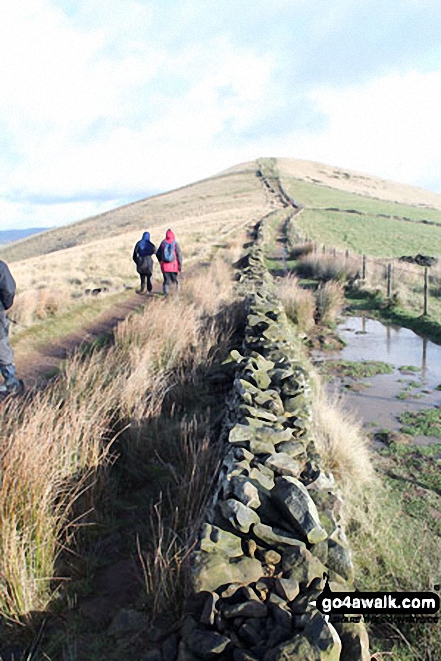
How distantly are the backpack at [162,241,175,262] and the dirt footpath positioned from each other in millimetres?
1464

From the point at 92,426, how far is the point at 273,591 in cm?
243

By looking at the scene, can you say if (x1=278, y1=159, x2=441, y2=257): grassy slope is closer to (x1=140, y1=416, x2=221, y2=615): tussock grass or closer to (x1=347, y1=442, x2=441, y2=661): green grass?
(x1=347, y1=442, x2=441, y2=661): green grass

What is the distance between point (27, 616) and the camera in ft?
8.55

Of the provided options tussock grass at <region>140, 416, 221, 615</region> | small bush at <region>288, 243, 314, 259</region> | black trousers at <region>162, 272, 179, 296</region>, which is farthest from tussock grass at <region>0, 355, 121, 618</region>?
small bush at <region>288, 243, 314, 259</region>

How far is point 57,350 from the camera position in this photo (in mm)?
9328

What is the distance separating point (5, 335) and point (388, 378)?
6.74 metres

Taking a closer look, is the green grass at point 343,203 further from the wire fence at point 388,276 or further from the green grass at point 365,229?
the wire fence at point 388,276

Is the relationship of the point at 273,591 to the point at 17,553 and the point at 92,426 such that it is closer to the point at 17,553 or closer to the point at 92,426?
the point at 17,553

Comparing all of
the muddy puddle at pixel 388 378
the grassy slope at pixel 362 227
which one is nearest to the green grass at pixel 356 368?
the muddy puddle at pixel 388 378

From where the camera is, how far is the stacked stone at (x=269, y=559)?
2.04m

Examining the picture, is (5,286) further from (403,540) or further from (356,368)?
(356,368)

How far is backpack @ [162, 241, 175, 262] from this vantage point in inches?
494

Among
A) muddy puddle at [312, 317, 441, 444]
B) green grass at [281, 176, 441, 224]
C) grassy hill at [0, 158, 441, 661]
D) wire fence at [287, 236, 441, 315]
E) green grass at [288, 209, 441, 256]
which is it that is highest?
green grass at [281, 176, 441, 224]

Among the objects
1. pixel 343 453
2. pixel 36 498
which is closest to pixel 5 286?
pixel 36 498
